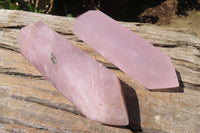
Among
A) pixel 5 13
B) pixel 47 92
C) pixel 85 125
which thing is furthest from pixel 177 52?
pixel 5 13

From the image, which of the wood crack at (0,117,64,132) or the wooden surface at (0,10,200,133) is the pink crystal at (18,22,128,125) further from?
the wood crack at (0,117,64,132)

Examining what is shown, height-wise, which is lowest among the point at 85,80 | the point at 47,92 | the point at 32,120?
the point at 32,120

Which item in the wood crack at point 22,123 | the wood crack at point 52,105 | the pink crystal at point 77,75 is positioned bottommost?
the wood crack at point 22,123

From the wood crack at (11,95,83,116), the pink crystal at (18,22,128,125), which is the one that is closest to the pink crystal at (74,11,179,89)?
the pink crystal at (18,22,128,125)

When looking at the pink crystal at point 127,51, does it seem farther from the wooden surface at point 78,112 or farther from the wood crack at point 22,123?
the wood crack at point 22,123

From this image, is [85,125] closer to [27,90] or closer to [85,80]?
[85,80]

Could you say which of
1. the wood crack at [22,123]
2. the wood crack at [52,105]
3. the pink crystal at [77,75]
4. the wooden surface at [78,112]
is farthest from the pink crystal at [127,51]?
the wood crack at [22,123]

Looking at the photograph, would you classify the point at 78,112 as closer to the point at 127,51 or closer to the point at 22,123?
the point at 22,123
